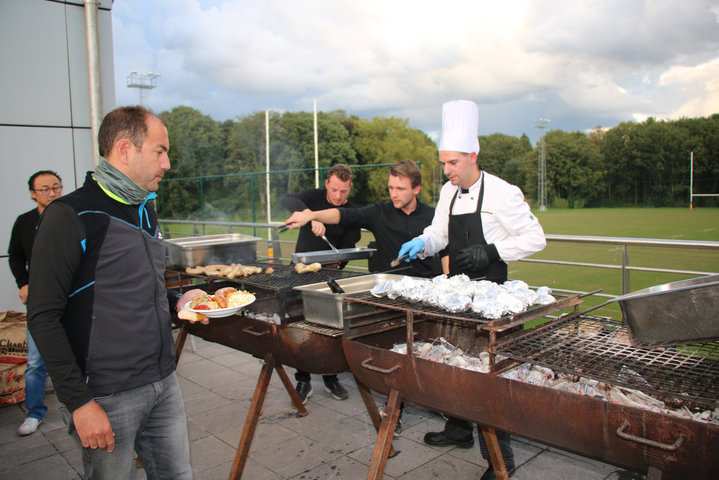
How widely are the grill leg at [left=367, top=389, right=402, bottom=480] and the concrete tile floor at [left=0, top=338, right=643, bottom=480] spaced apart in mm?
834

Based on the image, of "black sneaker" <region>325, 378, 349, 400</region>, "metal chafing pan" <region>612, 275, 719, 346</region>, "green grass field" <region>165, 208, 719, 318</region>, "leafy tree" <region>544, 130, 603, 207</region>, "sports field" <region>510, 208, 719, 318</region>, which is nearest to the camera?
"metal chafing pan" <region>612, 275, 719, 346</region>

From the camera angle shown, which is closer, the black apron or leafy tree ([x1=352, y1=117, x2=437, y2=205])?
the black apron

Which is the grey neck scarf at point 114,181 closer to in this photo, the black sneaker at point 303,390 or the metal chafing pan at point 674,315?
the metal chafing pan at point 674,315

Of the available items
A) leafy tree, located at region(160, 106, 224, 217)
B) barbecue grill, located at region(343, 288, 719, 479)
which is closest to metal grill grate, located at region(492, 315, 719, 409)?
barbecue grill, located at region(343, 288, 719, 479)

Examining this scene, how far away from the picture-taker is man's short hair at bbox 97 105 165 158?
1.68 m

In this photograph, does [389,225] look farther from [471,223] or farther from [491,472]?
[491,472]

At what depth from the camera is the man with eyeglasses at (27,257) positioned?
350cm

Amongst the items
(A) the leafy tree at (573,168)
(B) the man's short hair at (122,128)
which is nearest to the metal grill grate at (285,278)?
(B) the man's short hair at (122,128)

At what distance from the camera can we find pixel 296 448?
3.15 meters

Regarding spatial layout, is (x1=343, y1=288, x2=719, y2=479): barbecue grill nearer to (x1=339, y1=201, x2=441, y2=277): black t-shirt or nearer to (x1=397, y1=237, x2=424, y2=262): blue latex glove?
(x1=397, y1=237, x2=424, y2=262): blue latex glove

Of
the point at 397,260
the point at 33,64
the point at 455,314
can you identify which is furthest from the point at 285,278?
the point at 33,64

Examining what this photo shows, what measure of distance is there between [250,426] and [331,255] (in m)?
1.27

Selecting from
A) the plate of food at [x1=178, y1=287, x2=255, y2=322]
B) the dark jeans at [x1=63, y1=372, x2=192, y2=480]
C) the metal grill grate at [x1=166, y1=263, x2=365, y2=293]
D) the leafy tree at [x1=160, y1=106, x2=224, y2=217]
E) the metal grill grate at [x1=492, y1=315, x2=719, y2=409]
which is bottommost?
the dark jeans at [x1=63, y1=372, x2=192, y2=480]

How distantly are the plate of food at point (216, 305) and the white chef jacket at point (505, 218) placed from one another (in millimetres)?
1188
